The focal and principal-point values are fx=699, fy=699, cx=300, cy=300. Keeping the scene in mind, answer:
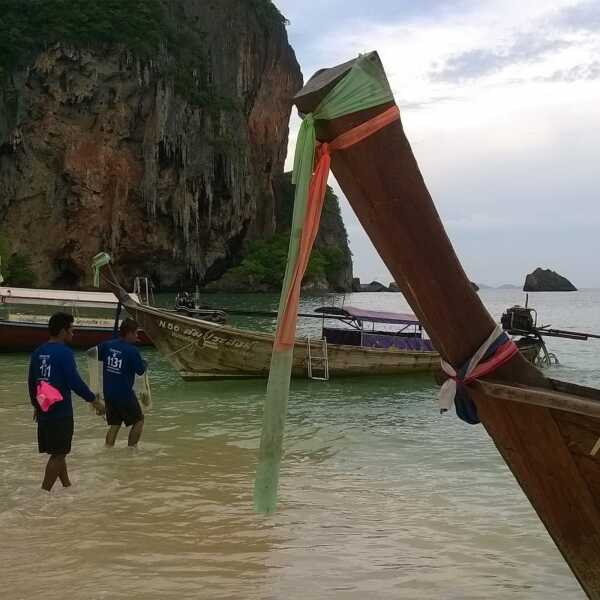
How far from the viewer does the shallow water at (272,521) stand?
174 inches

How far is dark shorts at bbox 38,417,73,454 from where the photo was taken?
5.74 meters

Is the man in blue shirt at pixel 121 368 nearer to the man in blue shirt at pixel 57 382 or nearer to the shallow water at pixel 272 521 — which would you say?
the shallow water at pixel 272 521

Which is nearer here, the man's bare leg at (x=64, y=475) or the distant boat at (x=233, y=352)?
the man's bare leg at (x=64, y=475)

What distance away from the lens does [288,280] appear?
274 cm

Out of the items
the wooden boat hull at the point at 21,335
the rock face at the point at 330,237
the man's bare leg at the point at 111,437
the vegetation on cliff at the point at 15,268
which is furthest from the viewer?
the rock face at the point at 330,237

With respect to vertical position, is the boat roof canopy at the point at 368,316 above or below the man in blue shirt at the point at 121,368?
above

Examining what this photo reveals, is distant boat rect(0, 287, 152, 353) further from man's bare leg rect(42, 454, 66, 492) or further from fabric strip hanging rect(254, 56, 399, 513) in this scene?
fabric strip hanging rect(254, 56, 399, 513)

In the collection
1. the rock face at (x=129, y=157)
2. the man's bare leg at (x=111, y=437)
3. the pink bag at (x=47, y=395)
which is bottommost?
the man's bare leg at (x=111, y=437)

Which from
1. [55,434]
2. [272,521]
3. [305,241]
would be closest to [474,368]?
[305,241]

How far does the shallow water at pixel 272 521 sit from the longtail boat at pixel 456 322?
1735 millimetres

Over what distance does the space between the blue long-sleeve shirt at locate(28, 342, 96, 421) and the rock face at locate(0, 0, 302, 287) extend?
3993 centimetres

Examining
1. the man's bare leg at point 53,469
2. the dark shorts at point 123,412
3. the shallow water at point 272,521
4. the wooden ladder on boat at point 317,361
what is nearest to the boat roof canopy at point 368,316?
the wooden ladder on boat at point 317,361

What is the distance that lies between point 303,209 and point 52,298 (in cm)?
1639

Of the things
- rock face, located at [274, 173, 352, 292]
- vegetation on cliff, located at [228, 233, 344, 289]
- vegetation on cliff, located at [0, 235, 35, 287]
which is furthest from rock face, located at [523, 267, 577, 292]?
vegetation on cliff, located at [0, 235, 35, 287]
